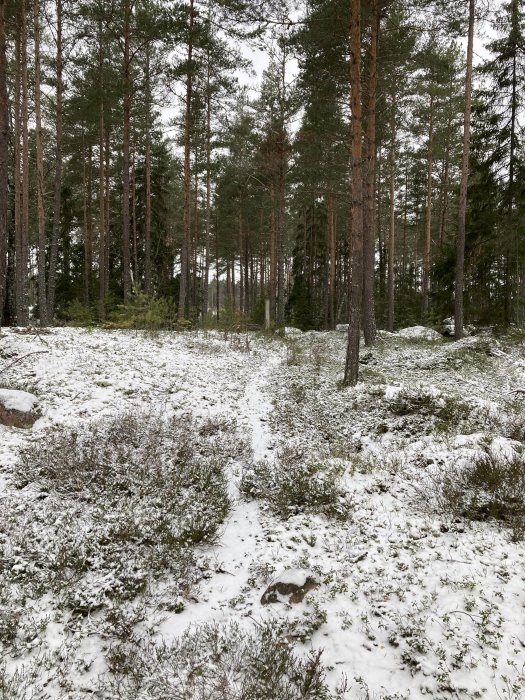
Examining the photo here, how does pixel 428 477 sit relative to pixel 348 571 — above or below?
above

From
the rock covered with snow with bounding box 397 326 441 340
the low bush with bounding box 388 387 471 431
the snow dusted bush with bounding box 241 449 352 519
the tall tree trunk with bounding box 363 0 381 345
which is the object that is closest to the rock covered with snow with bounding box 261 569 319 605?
the snow dusted bush with bounding box 241 449 352 519

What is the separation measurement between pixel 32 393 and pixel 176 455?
12.2 ft

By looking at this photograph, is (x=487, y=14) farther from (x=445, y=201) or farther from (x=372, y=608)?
(x=372, y=608)

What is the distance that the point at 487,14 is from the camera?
42.4 ft

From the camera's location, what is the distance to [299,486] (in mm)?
4852

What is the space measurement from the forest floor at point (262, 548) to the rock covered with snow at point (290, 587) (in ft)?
→ 0.06

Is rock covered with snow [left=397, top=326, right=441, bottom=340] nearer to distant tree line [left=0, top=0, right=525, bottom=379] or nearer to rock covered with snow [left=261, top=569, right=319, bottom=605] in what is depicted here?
distant tree line [left=0, top=0, right=525, bottom=379]

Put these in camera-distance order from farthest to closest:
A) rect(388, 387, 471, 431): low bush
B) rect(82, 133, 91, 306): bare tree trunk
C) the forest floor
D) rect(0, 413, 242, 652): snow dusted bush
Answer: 1. rect(82, 133, 91, 306): bare tree trunk
2. rect(388, 387, 471, 431): low bush
3. rect(0, 413, 242, 652): snow dusted bush
4. the forest floor

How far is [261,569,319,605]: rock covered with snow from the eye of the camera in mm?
3178

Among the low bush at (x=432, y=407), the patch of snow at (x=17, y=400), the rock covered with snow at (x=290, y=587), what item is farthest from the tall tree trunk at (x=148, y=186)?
the rock covered with snow at (x=290, y=587)

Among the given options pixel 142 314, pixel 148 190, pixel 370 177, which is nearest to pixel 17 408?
pixel 142 314

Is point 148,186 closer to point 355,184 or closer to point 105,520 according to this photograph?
point 355,184

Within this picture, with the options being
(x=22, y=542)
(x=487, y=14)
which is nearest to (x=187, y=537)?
(x=22, y=542)

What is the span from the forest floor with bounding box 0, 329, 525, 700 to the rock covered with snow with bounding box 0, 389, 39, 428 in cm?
18
